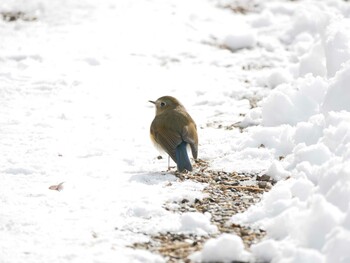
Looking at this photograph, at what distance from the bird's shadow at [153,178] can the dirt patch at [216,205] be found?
3.1 inches

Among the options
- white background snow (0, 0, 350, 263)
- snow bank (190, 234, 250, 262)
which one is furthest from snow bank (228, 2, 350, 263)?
snow bank (190, 234, 250, 262)

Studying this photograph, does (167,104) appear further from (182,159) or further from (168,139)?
(182,159)

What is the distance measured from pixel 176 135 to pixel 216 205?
1.24 meters

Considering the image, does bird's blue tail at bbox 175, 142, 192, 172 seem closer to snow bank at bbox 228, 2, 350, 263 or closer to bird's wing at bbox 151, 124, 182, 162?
bird's wing at bbox 151, 124, 182, 162

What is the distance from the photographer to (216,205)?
18.7ft

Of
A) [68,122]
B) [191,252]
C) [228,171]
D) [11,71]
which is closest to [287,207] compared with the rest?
[191,252]

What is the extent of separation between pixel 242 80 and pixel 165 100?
92.0 inches

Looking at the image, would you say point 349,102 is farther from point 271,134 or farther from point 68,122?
point 68,122

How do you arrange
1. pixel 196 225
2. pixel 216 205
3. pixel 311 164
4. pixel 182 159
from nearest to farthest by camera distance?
pixel 196 225, pixel 216 205, pixel 311 164, pixel 182 159

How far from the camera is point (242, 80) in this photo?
9.52m

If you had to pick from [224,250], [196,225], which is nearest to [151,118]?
[196,225]

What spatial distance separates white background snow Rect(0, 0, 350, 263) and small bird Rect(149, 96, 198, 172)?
0.22 meters

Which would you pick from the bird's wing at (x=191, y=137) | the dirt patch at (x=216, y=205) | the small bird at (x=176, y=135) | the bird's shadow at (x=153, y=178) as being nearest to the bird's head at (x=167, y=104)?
the small bird at (x=176, y=135)

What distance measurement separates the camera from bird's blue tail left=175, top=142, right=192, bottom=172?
21.1 feet
